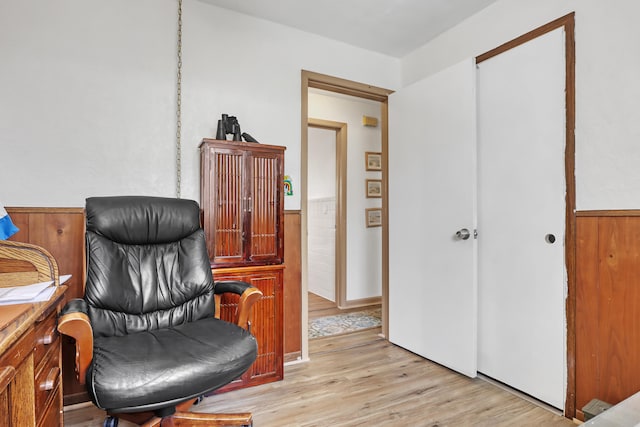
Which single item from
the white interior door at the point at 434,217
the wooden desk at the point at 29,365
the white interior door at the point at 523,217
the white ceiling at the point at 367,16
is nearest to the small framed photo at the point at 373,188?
the white interior door at the point at 434,217

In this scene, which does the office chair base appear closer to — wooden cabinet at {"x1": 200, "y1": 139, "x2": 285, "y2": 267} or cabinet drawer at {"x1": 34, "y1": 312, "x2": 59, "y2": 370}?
cabinet drawer at {"x1": 34, "y1": 312, "x2": 59, "y2": 370}

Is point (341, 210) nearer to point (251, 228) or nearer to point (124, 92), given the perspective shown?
point (251, 228)

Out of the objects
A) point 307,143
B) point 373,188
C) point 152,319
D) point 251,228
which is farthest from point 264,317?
point 373,188

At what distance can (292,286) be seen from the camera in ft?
8.53

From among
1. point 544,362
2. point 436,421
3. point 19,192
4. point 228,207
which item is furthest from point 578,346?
point 19,192

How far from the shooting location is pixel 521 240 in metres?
2.13

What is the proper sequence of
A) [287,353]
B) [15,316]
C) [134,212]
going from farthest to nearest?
[287,353], [134,212], [15,316]

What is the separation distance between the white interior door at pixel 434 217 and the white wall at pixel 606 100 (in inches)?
23.0

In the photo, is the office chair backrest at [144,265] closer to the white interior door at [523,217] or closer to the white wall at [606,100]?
the white interior door at [523,217]

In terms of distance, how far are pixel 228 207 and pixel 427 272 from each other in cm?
150

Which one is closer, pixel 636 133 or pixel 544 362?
pixel 636 133

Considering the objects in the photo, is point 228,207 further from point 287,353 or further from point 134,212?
point 287,353

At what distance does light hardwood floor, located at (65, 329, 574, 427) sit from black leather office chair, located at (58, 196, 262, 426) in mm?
340

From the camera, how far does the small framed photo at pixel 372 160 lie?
4.35m
